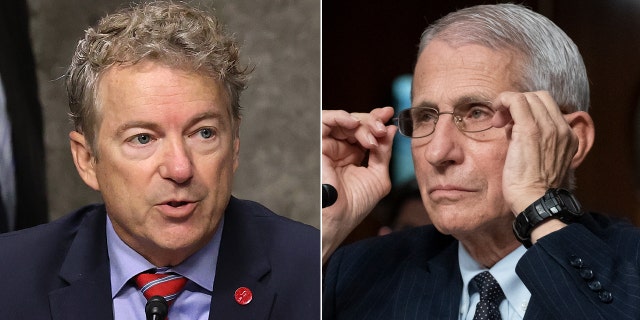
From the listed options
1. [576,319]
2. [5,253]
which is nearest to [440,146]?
[576,319]

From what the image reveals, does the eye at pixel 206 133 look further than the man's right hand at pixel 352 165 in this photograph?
No

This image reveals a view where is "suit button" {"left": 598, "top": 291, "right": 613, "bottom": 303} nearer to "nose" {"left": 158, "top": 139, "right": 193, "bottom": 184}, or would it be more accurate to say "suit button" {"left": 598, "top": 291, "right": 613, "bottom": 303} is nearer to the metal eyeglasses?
the metal eyeglasses

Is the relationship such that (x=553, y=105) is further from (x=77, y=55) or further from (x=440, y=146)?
(x=77, y=55)

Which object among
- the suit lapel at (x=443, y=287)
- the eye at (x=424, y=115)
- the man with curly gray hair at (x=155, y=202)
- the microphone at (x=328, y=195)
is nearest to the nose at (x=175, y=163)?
the man with curly gray hair at (x=155, y=202)

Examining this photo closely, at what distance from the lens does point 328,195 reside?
108 inches

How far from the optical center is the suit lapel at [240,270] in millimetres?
2609

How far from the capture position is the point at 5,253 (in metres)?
2.65

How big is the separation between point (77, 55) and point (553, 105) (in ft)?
4.67

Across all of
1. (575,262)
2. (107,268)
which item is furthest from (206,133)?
(575,262)

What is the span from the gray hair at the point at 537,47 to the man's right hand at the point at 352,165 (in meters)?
0.37

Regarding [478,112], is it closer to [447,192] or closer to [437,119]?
[437,119]

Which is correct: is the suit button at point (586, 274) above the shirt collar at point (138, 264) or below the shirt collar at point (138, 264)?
above

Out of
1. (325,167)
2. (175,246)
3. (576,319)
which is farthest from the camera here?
(325,167)

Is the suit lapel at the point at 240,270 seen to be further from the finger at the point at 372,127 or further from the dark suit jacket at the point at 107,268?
the finger at the point at 372,127
